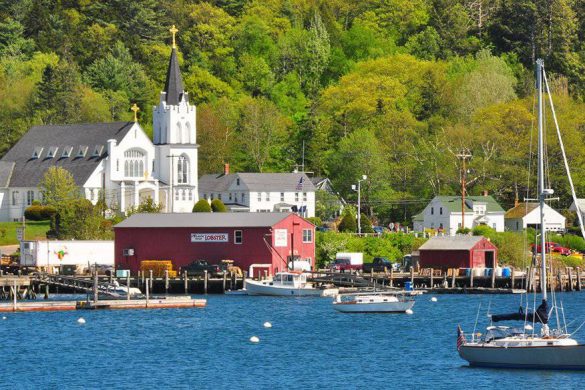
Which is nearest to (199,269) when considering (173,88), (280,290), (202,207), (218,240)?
(218,240)

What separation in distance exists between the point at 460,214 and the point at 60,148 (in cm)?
3584

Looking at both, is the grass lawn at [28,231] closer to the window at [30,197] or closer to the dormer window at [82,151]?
the window at [30,197]

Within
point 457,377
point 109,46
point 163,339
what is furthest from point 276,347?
point 109,46

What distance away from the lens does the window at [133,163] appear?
479 feet

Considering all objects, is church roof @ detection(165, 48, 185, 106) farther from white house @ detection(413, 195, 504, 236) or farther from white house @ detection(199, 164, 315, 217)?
white house @ detection(413, 195, 504, 236)

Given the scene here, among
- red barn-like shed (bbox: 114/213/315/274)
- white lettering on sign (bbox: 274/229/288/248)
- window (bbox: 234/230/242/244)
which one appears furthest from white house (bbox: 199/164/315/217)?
window (bbox: 234/230/242/244)

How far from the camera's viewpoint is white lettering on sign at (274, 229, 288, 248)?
113 metres

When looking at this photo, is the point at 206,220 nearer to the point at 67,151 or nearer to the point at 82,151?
the point at 82,151

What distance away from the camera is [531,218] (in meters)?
142

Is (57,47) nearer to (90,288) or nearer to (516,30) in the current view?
(516,30)

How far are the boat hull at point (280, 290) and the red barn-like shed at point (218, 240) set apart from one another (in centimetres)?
662

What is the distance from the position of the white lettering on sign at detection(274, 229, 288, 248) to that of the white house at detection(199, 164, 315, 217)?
37.2 meters

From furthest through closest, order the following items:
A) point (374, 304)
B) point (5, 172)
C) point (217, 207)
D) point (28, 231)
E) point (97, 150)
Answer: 1. point (5, 172)
2. point (97, 150)
3. point (217, 207)
4. point (28, 231)
5. point (374, 304)

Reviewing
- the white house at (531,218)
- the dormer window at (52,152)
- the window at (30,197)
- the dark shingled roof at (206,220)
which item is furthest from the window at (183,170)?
the dark shingled roof at (206,220)
